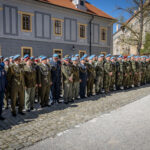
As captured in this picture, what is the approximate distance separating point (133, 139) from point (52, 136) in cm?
175

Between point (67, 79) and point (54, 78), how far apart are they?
547 millimetres

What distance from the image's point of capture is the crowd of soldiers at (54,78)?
17.3 ft

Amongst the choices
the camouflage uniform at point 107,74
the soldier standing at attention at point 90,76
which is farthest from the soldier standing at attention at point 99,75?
the soldier standing at attention at point 90,76

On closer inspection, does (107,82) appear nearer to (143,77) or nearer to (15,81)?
(143,77)

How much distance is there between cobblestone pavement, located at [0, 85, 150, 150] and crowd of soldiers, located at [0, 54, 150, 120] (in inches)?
19.1

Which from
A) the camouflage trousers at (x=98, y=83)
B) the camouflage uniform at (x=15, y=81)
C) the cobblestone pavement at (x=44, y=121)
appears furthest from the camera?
the camouflage trousers at (x=98, y=83)

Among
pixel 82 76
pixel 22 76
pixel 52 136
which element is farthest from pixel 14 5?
pixel 52 136

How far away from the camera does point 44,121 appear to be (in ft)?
15.6

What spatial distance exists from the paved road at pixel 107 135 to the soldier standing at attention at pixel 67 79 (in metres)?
2.11

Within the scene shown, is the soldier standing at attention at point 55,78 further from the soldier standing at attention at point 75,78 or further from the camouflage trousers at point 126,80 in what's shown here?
the camouflage trousers at point 126,80

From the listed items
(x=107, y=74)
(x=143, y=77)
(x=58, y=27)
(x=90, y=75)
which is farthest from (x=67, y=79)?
(x=58, y=27)

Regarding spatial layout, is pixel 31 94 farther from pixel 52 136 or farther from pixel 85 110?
pixel 52 136

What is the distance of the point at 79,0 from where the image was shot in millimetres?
19328

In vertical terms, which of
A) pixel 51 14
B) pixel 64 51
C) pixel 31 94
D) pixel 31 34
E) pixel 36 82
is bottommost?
pixel 31 94
